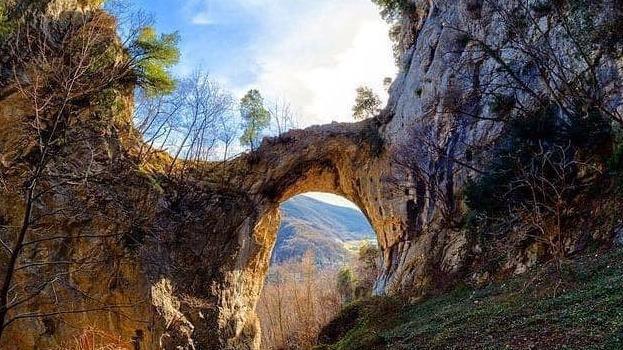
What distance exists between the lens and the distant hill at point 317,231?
282 ft

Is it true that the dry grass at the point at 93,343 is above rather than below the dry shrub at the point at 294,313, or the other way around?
above

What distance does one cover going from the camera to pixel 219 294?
17141 mm

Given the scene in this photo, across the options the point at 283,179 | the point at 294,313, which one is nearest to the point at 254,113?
the point at 283,179

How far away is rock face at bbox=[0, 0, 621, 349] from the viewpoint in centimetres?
1416

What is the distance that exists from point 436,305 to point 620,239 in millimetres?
4010

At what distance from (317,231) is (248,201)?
3466 inches

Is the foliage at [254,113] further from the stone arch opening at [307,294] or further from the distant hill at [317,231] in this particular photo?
the distant hill at [317,231]

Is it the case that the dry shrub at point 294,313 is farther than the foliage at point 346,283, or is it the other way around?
the foliage at point 346,283

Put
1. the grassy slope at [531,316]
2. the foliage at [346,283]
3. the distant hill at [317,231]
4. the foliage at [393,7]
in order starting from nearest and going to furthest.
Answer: the grassy slope at [531,316]
the foliage at [393,7]
the foliage at [346,283]
the distant hill at [317,231]

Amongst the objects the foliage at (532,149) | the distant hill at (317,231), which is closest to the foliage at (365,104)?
the foliage at (532,149)

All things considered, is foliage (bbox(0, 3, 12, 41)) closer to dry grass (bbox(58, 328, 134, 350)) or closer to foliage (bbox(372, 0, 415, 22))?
dry grass (bbox(58, 328, 134, 350))

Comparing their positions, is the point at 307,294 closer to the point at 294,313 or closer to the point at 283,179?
the point at 294,313

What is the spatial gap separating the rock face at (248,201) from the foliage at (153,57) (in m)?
1.45

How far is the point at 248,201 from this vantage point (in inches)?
747
